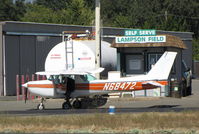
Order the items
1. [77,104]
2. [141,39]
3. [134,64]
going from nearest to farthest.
A: [77,104]
[141,39]
[134,64]

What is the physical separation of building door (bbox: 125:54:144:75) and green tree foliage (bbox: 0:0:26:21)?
3079 inches

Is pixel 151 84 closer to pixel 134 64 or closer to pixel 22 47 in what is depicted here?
pixel 134 64

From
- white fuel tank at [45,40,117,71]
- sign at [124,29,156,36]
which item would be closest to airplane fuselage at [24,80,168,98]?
white fuel tank at [45,40,117,71]

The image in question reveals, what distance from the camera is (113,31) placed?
5016 centimetres

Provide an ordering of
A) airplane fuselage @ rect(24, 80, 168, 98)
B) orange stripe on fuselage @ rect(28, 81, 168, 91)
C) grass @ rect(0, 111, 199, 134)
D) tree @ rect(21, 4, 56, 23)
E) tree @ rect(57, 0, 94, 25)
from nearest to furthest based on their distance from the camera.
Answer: grass @ rect(0, 111, 199, 134), orange stripe on fuselage @ rect(28, 81, 168, 91), airplane fuselage @ rect(24, 80, 168, 98), tree @ rect(57, 0, 94, 25), tree @ rect(21, 4, 56, 23)

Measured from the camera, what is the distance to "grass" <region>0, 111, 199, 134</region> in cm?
1703

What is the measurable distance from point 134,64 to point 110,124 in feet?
48.9

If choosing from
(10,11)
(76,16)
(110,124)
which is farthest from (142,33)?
(10,11)

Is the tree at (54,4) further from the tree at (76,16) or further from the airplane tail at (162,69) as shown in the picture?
the airplane tail at (162,69)

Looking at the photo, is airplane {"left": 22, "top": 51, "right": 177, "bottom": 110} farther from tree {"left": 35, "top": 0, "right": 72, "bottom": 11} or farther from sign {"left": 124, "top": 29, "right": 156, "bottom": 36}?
tree {"left": 35, "top": 0, "right": 72, "bottom": 11}

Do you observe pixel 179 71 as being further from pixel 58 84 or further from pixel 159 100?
pixel 58 84

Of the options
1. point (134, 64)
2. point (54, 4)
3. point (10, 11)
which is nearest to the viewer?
point (134, 64)

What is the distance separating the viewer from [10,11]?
113 metres

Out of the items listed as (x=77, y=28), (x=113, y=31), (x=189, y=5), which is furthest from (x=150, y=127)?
(x=189, y=5)
